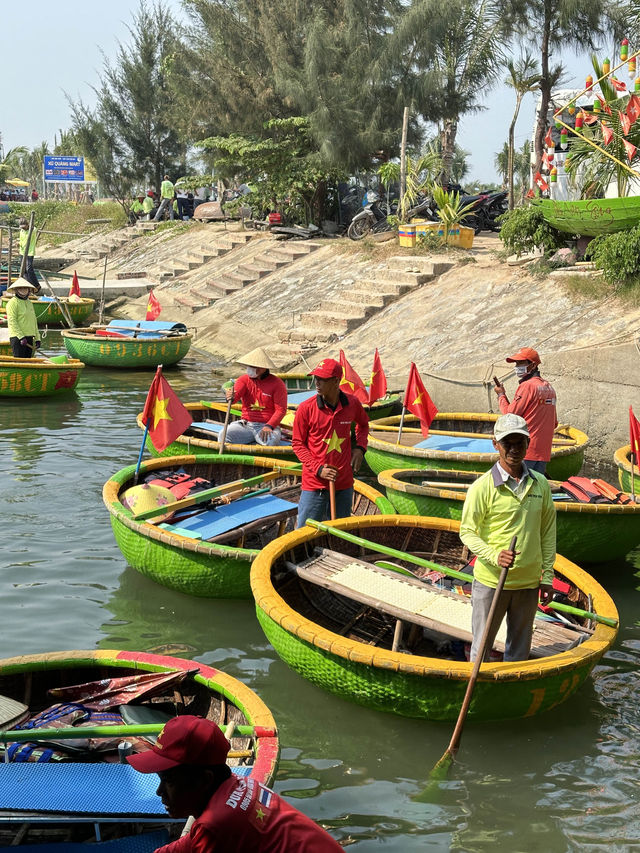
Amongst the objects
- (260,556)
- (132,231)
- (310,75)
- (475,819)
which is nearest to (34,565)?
(260,556)

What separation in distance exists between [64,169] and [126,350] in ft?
112

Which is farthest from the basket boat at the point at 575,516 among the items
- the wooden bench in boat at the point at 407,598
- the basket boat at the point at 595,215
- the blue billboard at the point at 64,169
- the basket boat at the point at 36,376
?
the blue billboard at the point at 64,169

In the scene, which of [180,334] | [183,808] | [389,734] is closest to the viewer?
[183,808]

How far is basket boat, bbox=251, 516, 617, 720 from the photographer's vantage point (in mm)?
5730

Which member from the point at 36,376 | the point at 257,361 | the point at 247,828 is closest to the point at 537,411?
the point at 257,361

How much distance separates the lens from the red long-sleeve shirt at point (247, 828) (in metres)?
2.90

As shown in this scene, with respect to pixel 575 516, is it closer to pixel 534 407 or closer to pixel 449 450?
pixel 534 407

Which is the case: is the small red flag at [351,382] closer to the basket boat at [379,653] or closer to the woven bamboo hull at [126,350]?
the basket boat at [379,653]

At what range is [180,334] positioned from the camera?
20016 mm

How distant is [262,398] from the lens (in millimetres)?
10828

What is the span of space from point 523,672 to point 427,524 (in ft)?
8.41

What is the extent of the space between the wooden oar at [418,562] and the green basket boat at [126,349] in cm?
1224

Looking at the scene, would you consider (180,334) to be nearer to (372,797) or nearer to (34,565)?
(34,565)

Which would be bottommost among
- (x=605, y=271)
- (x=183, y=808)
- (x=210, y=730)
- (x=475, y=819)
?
(x=475, y=819)
